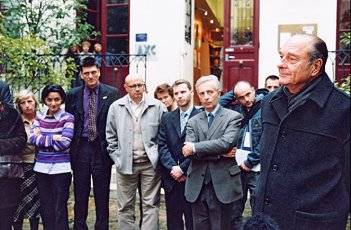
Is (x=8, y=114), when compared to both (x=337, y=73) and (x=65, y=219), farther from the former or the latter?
(x=337, y=73)

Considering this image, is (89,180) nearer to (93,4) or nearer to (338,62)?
(338,62)

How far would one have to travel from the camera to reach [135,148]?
18.5 feet

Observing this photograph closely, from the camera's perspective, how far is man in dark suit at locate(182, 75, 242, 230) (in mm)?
4812

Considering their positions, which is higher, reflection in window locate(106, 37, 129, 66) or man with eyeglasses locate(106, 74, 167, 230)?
reflection in window locate(106, 37, 129, 66)

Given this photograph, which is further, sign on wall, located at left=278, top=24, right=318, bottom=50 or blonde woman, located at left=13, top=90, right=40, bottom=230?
sign on wall, located at left=278, top=24, right=318, bottom=50

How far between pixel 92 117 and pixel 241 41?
5.92 metres

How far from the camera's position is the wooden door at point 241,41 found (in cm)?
1079

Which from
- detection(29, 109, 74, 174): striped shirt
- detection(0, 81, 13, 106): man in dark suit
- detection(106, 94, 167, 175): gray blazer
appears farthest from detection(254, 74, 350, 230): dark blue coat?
detection(0, 81, 13, 106): man in dark suit

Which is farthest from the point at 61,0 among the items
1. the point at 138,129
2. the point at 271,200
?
the point at 271,200

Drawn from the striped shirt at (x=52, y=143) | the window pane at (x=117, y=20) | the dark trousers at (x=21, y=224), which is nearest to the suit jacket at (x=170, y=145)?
the striped shirt at (x=52, y=143)

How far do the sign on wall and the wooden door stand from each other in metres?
0.56

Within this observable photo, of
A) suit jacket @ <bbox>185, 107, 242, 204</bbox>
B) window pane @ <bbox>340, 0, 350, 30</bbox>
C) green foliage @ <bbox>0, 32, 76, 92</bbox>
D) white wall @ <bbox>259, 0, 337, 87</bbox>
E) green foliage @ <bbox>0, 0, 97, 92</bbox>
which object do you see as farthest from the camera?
window pane @ <bbox>340, 0, 350, 30</bbox>

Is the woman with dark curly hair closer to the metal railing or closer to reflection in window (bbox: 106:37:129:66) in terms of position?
reflection in window (bbox: 106:37:129:66)

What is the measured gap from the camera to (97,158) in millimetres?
5738
